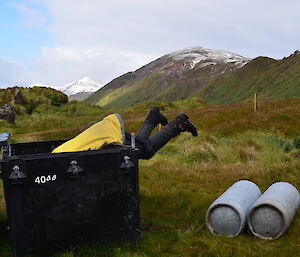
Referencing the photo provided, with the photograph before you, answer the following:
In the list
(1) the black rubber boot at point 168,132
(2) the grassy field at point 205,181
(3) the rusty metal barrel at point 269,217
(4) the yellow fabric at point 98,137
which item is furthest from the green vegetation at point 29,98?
(3) the rusty metal barrel at point 269,217

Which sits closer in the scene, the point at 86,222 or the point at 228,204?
the point at 86,222

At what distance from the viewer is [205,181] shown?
28.2 ft

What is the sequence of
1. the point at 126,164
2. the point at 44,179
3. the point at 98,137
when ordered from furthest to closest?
the point at 98,137, the point at 126,164, the point at 44,179

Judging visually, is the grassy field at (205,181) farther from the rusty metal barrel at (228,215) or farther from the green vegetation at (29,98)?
the green vegetation at (29,98)

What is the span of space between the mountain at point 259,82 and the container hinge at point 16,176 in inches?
4716

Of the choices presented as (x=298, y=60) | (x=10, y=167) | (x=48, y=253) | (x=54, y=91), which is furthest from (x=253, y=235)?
(x=298, y=60)

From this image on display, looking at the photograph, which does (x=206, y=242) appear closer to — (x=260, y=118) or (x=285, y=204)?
(x=285, y=204)

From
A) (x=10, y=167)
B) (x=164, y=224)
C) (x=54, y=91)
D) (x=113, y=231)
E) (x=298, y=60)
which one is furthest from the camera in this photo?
(x=298, y=60)

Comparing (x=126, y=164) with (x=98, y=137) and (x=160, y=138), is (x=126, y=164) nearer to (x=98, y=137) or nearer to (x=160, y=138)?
(x=98, y=137)

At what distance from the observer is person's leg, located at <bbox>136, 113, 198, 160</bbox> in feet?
20.1

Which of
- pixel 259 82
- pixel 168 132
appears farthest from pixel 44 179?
pixel 259 82

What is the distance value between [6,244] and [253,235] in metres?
3.58

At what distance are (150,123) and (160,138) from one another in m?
0.57

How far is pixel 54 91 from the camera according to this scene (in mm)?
42719
